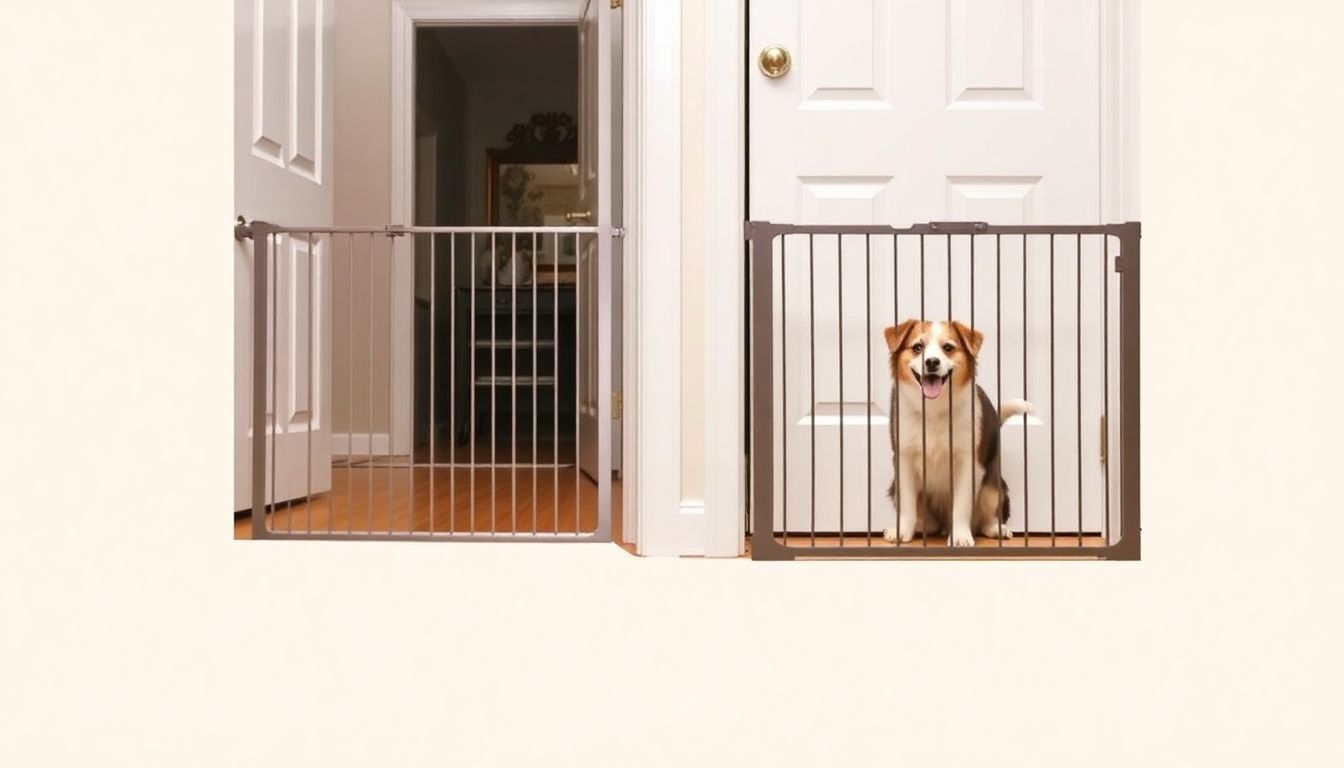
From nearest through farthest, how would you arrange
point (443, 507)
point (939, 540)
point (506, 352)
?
point (939, 540)
point (443, 507)
point (506, 352)

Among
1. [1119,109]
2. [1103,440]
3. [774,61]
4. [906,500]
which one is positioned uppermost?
[774,61]

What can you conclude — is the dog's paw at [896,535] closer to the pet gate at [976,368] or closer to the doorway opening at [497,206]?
the pet gate at [976,368]

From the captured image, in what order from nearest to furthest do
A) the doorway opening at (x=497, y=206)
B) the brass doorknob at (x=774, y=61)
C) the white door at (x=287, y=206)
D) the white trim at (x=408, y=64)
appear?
the brass doorknob at (x=774, y=61), the white door at (x=287, y=206), the white trim at (x=408, y=64), the doorway opening at (x=497, y=206)

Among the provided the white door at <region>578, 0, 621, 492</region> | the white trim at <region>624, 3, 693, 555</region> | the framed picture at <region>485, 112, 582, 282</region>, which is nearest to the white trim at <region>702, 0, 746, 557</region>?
the white trim at <region>624, 3, 693, 555</region>

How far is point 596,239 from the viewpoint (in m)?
3.47

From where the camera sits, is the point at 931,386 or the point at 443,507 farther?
the point at 443,507

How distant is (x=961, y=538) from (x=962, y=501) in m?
0.09

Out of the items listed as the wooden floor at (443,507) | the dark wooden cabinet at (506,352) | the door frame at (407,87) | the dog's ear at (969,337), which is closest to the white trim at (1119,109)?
the dog's ear at (969,337)

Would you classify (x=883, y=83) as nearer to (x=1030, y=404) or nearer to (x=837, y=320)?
(x=837, y=320)

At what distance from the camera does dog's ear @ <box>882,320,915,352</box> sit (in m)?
2.27

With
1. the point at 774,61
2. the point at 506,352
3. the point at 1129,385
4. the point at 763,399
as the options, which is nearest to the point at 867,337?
the point at 763,399

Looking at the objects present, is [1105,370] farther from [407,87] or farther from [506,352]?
[506,352]

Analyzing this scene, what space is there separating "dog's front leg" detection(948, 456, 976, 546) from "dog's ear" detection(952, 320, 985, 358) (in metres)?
0.24

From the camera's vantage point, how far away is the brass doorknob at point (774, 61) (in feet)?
7.79
